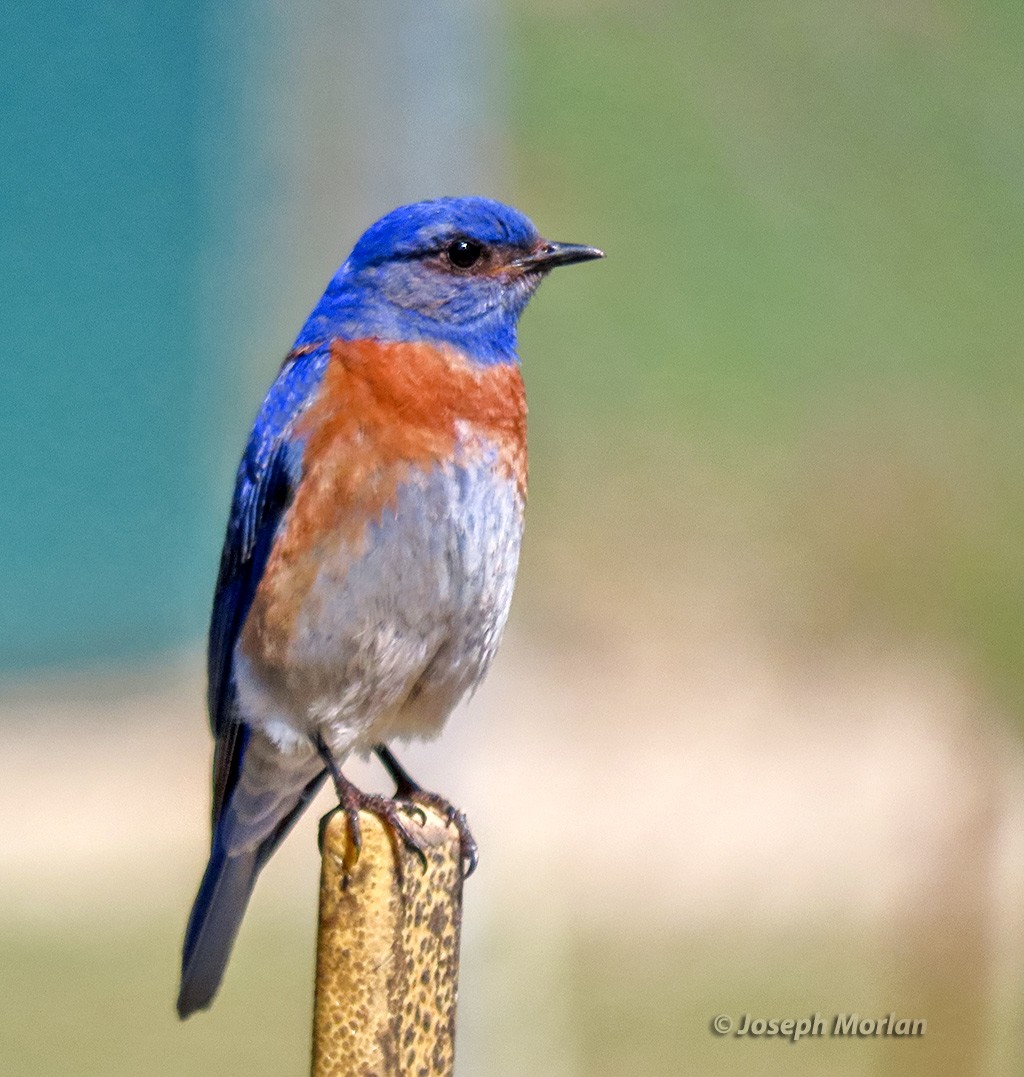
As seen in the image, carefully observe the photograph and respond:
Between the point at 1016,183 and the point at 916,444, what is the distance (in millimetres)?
1099

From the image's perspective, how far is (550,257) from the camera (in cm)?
264

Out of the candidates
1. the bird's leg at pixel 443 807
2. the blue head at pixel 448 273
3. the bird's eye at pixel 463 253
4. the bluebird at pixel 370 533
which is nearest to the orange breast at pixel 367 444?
the bluebird at pixel 370 533

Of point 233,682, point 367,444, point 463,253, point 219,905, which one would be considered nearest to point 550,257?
point 463,253

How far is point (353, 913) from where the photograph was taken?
1.67 metres

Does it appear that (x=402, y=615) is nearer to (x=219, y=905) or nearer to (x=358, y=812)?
(x=358, y=812)

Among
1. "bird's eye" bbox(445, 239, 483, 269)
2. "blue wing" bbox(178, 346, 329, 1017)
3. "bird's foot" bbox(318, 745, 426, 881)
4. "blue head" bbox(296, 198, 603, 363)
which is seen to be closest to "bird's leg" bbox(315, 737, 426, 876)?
"bird's foot" bbox(318, 745, 426, 881)

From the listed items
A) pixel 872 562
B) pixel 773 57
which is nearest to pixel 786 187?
pixel 773 57

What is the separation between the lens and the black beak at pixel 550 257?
104 inches

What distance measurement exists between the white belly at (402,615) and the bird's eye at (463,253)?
0.43 m

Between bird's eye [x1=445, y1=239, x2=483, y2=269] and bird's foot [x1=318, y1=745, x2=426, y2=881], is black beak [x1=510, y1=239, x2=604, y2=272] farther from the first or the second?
bird's foot [x1=318, y1=745, x2=426, y2=881]

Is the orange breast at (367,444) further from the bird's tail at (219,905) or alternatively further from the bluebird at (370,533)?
the bird's tail at (219,905)

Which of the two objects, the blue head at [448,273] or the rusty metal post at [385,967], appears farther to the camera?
the blue head at [448,273]

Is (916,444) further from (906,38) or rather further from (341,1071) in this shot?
(341,1071)

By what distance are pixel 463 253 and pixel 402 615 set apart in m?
0.66
